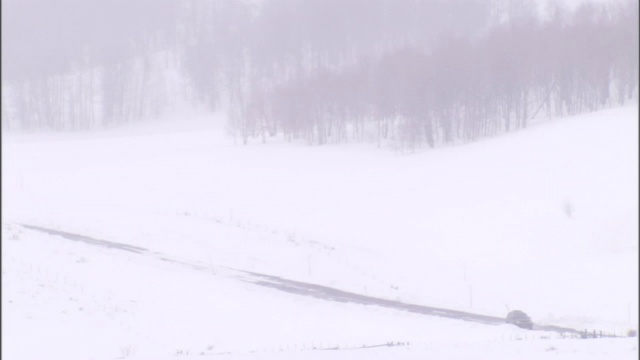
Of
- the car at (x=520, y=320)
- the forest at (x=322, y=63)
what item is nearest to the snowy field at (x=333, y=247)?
the car at (x=520, y=320)

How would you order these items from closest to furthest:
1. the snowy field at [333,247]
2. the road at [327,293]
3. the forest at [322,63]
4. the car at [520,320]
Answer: the snowy field at [333,247], the car at [520,320], the road at [327,293], the forest at [322,63]

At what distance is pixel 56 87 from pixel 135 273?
109 feet

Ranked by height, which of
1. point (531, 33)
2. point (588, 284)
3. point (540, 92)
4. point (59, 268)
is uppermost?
point (531, 33)

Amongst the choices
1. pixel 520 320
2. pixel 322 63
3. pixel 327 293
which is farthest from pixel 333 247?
pixel 322 63

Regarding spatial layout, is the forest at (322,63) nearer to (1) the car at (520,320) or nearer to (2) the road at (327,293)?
(2) the road at (327,293)

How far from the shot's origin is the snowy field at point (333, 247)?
42.0 feet

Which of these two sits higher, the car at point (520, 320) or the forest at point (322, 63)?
the forest at point (322, 63)

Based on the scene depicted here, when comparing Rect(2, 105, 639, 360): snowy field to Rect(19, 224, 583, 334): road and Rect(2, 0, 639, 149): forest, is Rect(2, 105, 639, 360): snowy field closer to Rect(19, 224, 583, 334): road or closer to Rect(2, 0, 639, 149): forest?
Rect(19, 224, 583, 334): road

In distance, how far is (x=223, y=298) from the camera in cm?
1731

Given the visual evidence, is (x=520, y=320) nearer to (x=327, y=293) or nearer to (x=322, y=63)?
(x=327, y=293)

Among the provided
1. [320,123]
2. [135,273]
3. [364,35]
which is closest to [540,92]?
[320,123]

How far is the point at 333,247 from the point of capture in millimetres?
26766

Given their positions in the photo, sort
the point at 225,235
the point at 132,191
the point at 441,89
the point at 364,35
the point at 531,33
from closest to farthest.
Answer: the point at 225,235 < the point at 132,191 < the point at 531,33 < the point at 441,89 < the point at 364,35

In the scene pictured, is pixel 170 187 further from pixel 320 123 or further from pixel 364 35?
pixel 364 35
